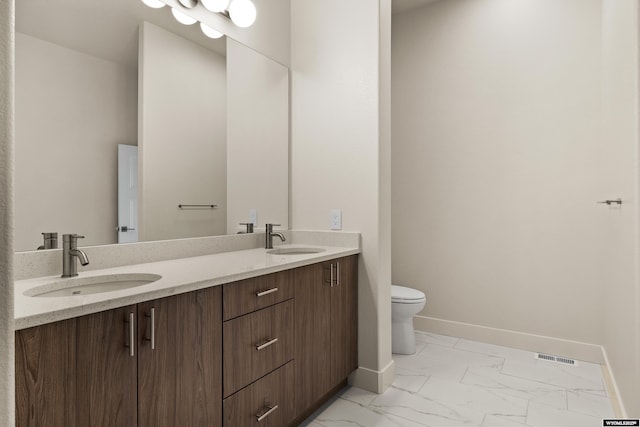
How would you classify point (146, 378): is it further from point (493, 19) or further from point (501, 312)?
point (493, 19)

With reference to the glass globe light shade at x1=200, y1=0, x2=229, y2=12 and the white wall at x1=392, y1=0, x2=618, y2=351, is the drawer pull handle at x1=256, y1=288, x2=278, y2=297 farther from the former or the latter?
the white wall at x1=392, y1=0, x2=618, y2=351

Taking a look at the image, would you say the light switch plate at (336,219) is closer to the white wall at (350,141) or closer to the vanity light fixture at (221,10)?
the white wall at (350,141)

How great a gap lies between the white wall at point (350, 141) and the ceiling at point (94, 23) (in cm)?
88

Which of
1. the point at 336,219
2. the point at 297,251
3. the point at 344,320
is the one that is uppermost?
the point at 336,219

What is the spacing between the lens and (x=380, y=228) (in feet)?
7.34

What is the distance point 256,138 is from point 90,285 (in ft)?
4.44

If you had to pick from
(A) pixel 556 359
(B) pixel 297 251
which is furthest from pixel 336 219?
(A) pixel 556 359

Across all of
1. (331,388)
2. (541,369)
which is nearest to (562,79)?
(541,369)

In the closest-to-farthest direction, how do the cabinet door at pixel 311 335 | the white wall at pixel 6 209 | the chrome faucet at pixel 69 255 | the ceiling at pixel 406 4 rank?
the white wall at pixel 6 209
the chrome faucet at pixel 69 255
the cabinet door at pixel 311 335
the ceiling at pixel 406 4

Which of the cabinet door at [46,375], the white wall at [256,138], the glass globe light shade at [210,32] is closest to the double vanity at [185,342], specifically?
the cabinet door at [46,375]

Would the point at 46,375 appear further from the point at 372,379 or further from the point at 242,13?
the point at 242,13

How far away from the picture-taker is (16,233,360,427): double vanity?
36.7 inches

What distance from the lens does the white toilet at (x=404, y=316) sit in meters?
2.68

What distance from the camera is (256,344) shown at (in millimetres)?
1515
